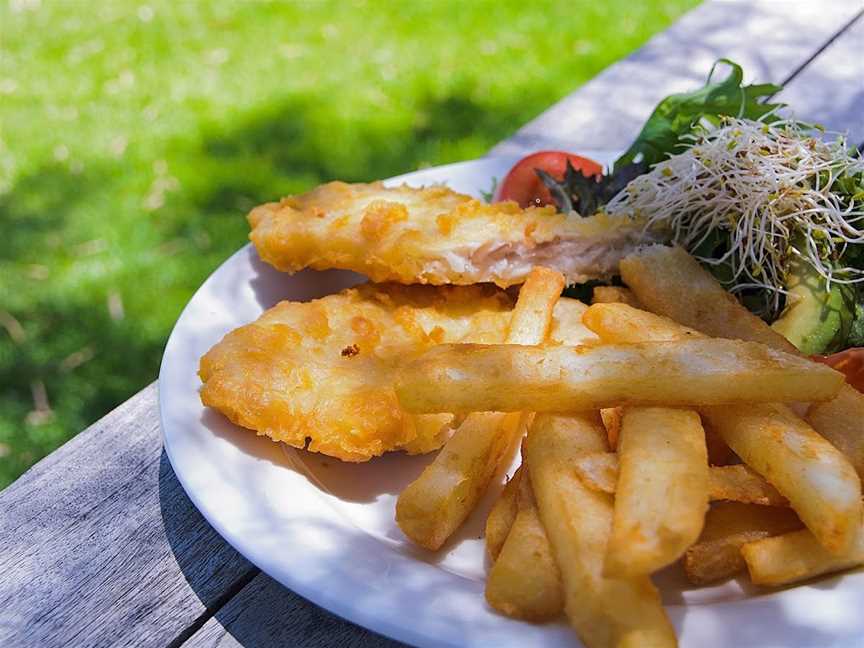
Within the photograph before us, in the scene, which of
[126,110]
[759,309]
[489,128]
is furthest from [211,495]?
[126,110]

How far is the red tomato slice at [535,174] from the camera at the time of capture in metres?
3.98

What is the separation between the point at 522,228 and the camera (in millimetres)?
3221

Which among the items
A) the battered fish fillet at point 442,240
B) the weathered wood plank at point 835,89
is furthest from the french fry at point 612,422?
the weathered wood plank at point 835,89

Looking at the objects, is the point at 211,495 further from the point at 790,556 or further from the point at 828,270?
the point at 828,270

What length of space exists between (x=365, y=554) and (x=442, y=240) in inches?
49.3

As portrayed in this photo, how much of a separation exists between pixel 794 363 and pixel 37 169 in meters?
5.74

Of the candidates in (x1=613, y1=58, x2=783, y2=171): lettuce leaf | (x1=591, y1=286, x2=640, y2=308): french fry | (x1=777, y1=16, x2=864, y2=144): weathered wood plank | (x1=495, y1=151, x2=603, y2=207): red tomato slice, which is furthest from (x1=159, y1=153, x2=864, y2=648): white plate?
(x1=777, y1=16, x2=864, y2=144): weathered wood plank

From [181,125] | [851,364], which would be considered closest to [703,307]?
[851,364]

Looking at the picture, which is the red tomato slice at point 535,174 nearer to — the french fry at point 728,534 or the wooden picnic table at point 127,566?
the wooden picnic table at point 127,566

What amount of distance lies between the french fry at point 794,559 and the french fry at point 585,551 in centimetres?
31

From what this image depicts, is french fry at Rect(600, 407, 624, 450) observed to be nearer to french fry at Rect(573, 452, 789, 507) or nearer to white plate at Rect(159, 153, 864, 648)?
french fry at Rect(573, 452, 789, 507)

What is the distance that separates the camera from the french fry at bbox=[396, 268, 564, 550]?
7.41ft

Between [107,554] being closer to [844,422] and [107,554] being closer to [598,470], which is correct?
[598,470]

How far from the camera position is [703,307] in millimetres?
2779
